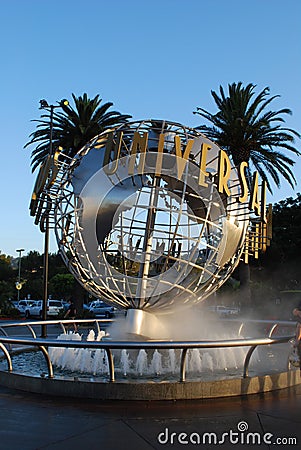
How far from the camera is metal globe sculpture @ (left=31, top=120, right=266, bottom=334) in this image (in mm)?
9438

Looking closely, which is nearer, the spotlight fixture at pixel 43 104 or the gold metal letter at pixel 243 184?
the gold metal letter at pixel 243 184

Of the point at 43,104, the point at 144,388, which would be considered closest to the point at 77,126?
the point at 43,104

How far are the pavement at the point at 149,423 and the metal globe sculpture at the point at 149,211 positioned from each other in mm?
3272

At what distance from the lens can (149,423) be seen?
17.5 feet

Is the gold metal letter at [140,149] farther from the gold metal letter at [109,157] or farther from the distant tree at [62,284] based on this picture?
the distant tree at [62,284]

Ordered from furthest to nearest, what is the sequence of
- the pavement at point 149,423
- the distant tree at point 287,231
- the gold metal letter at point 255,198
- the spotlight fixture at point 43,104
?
1. the distant tree at point 287,231
2. the spotlight fixture at point 43,104
3. the gold metal letter at point 255,198
4. the pavement at point 149,423

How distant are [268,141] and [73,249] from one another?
17.3 m

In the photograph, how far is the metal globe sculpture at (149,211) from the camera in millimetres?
9438

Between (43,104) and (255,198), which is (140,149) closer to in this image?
(255,198)

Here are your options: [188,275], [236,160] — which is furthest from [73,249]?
[236,160]

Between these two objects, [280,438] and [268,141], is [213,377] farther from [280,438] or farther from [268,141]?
[268,141]

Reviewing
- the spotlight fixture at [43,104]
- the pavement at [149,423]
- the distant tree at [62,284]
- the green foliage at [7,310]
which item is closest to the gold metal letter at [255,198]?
the pavement at [149,423]

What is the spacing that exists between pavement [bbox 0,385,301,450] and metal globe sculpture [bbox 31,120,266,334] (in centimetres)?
327

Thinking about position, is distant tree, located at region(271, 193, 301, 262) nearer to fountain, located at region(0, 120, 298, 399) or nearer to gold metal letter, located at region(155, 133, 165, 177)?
fountain, located at region(0, 120, 298, 399)
